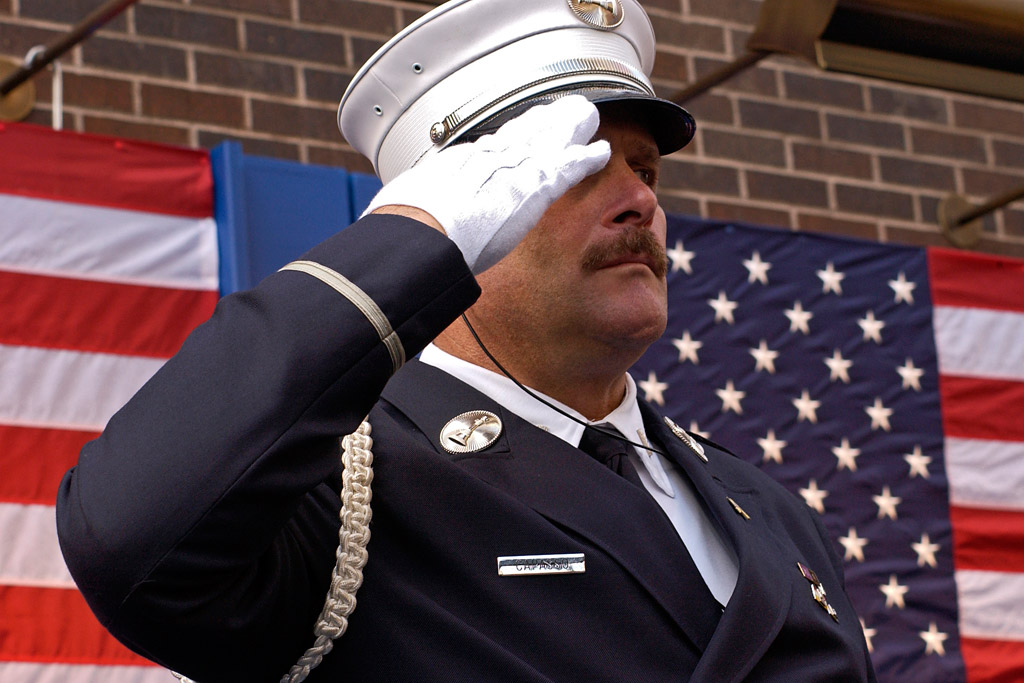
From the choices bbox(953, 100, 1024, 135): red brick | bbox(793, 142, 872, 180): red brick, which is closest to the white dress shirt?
bbox(793, 142, 872, 180): red brick

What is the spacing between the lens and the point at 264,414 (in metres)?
1.24

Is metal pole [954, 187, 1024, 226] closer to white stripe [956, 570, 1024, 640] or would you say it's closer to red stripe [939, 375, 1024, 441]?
red stripe [939, 375, 1024, 441]

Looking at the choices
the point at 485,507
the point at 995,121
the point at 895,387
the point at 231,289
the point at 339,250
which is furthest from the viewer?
the point at 995,121

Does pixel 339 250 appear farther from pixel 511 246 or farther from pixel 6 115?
pixel 6 115

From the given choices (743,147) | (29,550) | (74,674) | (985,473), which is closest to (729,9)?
(743,147)

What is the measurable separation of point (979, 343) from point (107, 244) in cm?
257

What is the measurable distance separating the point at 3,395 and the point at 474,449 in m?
1.60

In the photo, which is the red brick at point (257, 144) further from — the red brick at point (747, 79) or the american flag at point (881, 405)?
the red brick at point (747, 79)

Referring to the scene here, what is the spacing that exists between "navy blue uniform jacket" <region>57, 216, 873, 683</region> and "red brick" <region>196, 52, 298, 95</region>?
2.01m

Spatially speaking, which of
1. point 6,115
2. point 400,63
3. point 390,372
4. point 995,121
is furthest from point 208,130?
point 995,121

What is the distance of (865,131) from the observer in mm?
4496

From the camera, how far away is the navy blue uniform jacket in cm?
123

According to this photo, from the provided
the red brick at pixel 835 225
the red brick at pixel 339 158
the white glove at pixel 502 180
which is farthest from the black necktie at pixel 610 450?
the red brick at pixel 835 225

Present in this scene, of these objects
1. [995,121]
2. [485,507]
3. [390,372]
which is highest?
[995,121]
